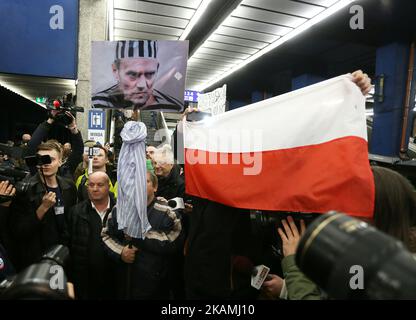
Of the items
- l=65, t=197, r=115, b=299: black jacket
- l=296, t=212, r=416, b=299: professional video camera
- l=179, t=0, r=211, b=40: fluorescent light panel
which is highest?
l=179, t=0, r=211, b=40: fluorescent light panel

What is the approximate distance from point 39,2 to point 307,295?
7.12 m

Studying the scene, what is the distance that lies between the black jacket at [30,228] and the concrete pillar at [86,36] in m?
3.88

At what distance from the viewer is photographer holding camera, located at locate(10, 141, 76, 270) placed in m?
2.43

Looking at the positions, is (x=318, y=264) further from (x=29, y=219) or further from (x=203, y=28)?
(x=203, y=28)

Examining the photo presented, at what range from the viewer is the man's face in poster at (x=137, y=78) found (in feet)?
9.20

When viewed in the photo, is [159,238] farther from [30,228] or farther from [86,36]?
[86,36]

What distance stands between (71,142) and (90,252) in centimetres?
149

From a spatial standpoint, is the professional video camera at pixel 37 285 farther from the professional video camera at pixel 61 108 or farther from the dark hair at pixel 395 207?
the professional video camera at pixel 61 108

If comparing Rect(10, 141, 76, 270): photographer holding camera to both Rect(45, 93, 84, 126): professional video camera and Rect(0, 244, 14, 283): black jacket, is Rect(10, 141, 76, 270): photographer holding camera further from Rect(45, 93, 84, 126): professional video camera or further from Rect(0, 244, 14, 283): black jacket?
Rect(0, 244, 14, 283): black jacket

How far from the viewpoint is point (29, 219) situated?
2.43 m

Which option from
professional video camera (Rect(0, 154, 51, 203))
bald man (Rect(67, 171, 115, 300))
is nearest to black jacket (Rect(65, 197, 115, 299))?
bald man (Rect(67, 171, 115, 300))

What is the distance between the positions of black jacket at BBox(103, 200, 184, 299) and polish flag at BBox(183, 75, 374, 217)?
1.55 ft

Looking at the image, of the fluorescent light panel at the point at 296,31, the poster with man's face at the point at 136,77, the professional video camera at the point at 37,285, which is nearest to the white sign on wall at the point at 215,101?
the poster with man's face at the point at 136,77

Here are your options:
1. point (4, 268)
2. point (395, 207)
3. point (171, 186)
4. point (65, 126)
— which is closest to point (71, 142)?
point (65, 126)
